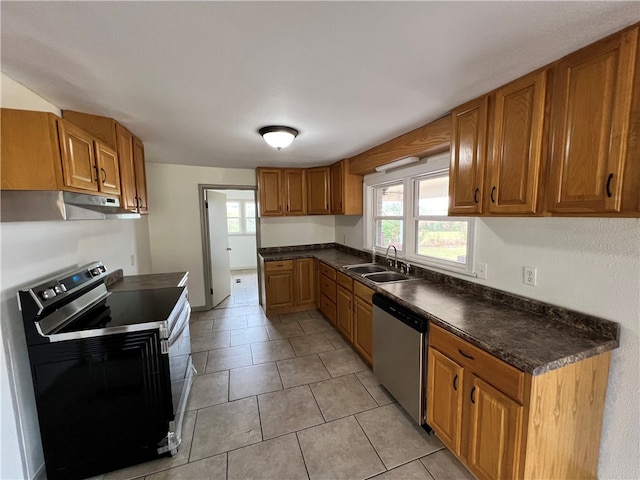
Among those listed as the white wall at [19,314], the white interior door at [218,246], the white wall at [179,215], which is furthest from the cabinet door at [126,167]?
the white interior door at [218,246]

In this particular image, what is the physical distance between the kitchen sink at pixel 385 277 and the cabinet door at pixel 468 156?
0.99 meters

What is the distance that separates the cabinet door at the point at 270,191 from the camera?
13.3 feet

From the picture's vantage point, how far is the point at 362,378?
2.51 meters

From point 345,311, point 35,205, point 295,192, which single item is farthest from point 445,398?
point 295,192

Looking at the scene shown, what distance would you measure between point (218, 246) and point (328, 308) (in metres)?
2.19

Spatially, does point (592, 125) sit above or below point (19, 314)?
above

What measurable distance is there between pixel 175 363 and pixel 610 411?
2.54 meters

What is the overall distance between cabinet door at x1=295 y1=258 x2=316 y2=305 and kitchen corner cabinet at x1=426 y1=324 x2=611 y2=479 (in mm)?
2696

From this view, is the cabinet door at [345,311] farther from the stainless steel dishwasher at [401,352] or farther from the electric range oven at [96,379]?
the electric range oven at [96,379]

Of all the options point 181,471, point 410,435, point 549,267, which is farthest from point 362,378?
point 549,267

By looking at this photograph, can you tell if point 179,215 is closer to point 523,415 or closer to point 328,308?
point 328,308

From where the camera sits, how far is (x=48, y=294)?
147 centimetres

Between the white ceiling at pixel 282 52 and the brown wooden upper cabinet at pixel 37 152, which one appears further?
the brown wooden upper cabinet at pixel 37 152

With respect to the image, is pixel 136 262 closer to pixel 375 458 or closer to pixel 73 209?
pixel 73 209
